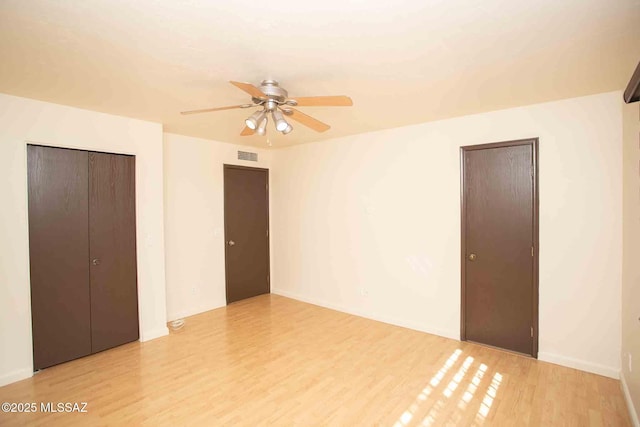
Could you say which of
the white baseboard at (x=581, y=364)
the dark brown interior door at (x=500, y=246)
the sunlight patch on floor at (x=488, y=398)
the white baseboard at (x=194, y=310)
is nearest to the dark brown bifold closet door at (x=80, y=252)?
the white baseboard at (x=194, y=310)

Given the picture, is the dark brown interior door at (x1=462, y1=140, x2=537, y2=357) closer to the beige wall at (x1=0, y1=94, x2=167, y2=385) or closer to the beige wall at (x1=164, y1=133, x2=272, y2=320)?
the beige wall at (x1=164, y1=133, x2=272, y2=320)

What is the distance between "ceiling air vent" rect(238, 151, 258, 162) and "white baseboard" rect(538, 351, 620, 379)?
15.0 feet

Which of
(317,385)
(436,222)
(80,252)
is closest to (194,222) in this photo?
(80,252)

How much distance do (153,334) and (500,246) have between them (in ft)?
13.3

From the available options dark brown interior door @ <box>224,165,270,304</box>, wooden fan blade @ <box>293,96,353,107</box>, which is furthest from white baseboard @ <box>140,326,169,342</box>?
wooden fan blade @ <box>293,96,353,107</box>

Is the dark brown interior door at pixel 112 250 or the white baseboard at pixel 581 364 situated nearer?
the white baseboard at pixel 581 364

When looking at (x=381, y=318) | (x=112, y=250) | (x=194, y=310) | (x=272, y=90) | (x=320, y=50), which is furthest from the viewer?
(x=194, y=310)

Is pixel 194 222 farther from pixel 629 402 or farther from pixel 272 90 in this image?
pixel 629 402

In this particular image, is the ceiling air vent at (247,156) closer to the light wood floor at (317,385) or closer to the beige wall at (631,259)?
the light wood floor at (317,385)

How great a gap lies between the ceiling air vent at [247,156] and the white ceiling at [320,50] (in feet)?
6.63

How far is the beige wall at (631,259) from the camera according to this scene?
2244mm

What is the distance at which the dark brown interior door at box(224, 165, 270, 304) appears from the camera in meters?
4.98

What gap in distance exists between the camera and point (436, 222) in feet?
12.3

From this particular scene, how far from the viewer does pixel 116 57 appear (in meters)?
A: 2.06
